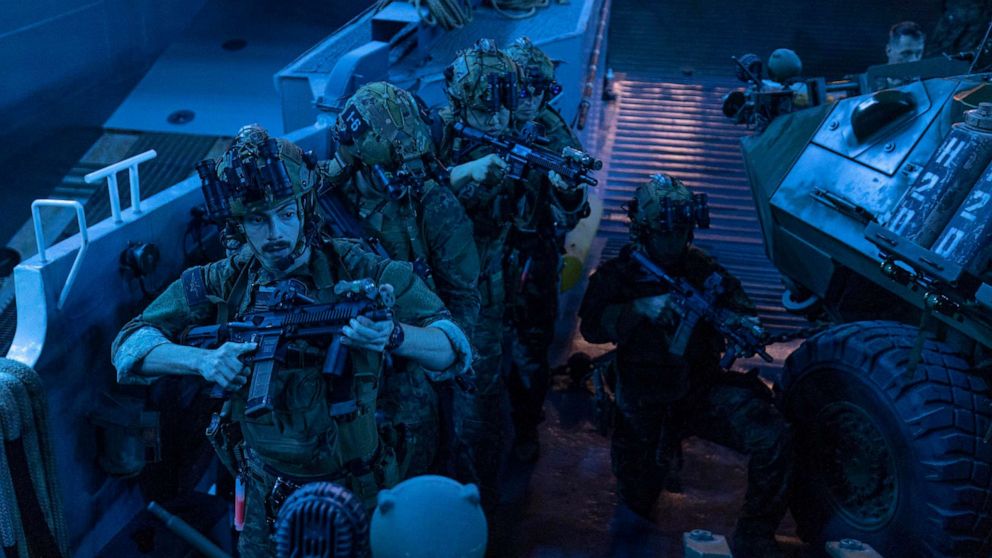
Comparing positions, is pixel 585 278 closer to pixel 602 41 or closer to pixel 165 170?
pixel 602 41

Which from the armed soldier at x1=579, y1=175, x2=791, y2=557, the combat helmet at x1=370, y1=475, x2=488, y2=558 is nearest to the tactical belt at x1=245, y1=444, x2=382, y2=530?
the combat helmet at x1=370, y1=475, x2=488, y2=558

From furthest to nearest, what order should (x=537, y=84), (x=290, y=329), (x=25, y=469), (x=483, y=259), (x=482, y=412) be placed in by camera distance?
(x=537, y=84) → (x=483, y=259) → (x=482, y=412) → (x=25, y=469) → (x=290, y=329)

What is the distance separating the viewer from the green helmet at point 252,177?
2.60m

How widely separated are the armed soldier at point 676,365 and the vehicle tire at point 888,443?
28 centimetres

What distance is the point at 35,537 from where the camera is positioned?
3221 millimetres

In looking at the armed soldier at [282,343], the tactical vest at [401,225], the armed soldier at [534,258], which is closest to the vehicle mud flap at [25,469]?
the armed soldier at [282,343]

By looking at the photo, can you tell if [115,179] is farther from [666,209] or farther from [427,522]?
[427,522]

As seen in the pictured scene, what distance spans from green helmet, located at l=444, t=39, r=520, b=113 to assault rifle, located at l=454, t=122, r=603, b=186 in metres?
0.14

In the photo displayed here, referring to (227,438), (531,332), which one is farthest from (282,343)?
(531,332)

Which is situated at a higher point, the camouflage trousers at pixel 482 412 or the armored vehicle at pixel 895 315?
the armored vehicle at pixel 895 315

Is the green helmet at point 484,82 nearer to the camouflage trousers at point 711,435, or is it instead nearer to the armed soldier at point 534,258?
the armed soldier at point 534,258

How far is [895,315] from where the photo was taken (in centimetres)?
471

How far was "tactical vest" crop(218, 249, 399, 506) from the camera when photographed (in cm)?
270

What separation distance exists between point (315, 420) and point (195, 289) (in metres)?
0.50
